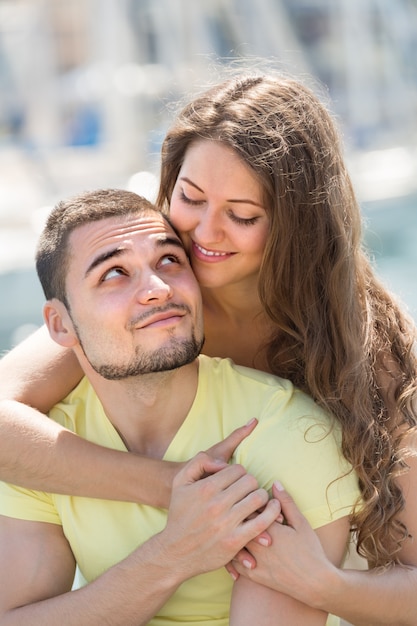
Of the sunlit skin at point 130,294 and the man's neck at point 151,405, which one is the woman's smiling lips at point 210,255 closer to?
the sunlit skin at point 130,294

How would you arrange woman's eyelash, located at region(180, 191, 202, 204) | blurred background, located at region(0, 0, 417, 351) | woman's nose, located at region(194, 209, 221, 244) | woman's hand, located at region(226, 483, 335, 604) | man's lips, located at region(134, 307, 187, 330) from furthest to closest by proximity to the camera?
blurred background, located at region(0, 0, 417, 351)
woman's eyelash, located at region(180, 191, 202, 204)
woman's nose, located at region(194, 209, 221, 244)
man's lips, located at region(134, 307, 187, 330)
woman's hand, located at region(226, 483, 335, 604)

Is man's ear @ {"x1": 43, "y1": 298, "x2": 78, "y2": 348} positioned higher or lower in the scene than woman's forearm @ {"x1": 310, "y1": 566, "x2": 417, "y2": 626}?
higher

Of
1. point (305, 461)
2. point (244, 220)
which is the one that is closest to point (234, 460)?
point (305, 461)

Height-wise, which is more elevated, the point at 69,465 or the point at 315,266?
the point at 315,266

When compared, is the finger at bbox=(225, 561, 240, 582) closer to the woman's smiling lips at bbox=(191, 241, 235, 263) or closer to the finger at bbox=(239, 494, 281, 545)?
the finger at bbox=(239, 494, 281, 545)

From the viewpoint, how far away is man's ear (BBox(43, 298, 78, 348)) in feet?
8.35

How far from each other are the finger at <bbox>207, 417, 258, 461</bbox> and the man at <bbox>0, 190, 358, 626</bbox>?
3 cm

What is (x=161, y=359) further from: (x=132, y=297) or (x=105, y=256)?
(x=105, y=256)

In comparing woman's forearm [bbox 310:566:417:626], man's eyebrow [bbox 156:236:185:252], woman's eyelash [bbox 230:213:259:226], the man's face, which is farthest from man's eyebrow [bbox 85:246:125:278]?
woman's forearm [bbox 310:566:417:626]

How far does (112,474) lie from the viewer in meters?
2.38

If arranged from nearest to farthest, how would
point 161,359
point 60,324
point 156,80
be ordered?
point 161,359 → point 60,324 → point 156,80

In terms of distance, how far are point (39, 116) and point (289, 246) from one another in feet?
42.5

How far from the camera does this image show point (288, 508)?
85.2 inches

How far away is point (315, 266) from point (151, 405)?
0.64m
